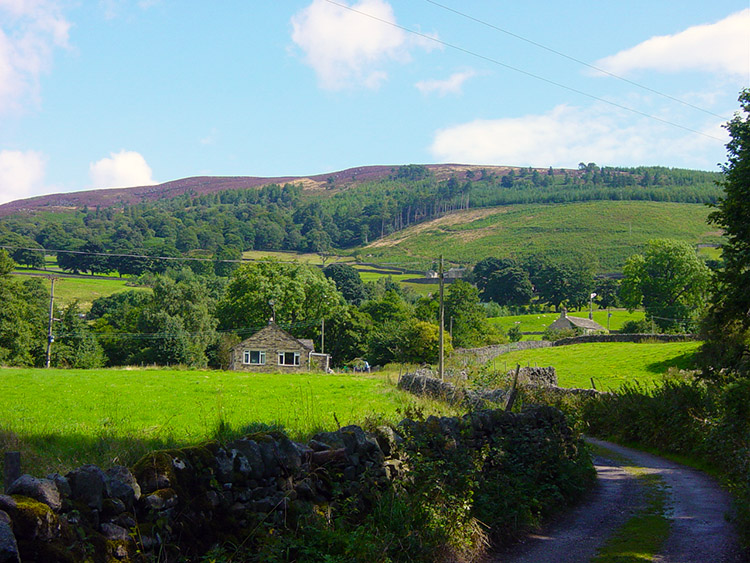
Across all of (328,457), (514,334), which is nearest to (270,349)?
(514,334)

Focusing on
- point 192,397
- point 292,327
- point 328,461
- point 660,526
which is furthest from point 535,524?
point 292,327

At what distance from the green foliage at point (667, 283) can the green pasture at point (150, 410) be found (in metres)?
62.6

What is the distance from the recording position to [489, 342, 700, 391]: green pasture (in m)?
39.4

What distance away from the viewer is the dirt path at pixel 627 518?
7.84 meters

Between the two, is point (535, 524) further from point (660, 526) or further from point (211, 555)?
point (211, 555)

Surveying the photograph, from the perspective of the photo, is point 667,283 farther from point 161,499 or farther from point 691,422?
point 161,499

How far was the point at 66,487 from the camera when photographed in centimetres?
426

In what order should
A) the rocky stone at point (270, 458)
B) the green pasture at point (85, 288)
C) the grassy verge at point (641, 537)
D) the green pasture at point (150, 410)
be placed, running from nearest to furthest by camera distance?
the rocky stone at point (270, 458) → the green pasture at point (150, 410) → the grassy verge at point (641, 537) → the green pasture at point (85, 288)

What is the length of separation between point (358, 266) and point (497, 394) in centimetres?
12971

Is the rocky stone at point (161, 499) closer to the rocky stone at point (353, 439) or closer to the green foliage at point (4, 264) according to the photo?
the rocky stone at point (353, 439)

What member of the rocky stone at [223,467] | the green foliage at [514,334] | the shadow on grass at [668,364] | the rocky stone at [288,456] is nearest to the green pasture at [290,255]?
the green foliage at [514,334]

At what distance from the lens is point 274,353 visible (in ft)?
181

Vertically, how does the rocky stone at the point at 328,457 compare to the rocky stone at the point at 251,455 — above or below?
below

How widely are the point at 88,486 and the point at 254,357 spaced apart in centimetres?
5224
